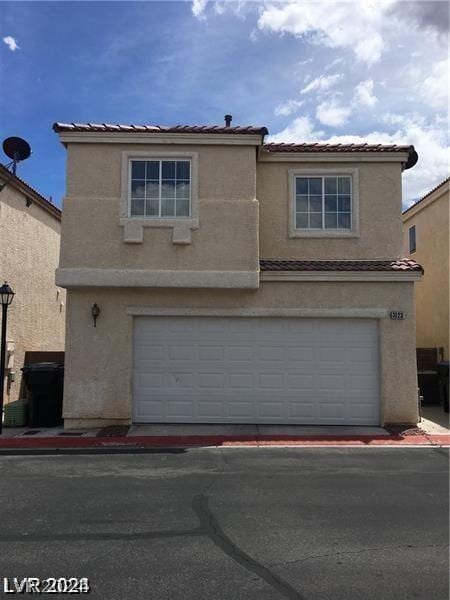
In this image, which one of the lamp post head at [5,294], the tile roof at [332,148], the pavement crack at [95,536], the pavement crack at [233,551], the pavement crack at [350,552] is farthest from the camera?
the tile roof at [332,148]

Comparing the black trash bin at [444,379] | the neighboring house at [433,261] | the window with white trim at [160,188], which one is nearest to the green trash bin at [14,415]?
the window with white trim at [160,188]

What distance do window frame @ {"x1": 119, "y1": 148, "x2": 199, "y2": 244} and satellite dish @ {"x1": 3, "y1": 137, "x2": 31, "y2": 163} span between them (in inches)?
106

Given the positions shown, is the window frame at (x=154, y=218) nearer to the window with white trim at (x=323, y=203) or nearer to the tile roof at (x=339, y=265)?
the tile roof at (x=339, y=265)

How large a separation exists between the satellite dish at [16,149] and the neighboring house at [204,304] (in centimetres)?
159

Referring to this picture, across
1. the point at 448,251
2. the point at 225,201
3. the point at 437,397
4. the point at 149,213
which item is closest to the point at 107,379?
the point at 149,213

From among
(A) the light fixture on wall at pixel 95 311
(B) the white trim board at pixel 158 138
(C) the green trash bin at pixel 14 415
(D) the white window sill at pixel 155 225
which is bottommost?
(C) the green trash bin at pixel 14 415

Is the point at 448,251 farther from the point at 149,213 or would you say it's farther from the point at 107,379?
the point at 107,379

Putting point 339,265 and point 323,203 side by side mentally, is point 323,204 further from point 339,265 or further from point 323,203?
point 339,265

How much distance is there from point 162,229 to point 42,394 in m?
4.19

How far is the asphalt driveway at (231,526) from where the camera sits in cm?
412

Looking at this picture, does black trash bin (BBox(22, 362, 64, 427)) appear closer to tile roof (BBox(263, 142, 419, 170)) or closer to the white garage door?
the white garage door

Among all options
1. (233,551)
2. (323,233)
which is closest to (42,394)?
(323,233)

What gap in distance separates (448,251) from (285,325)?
22.1 ft

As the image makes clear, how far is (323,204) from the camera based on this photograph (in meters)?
12.0
